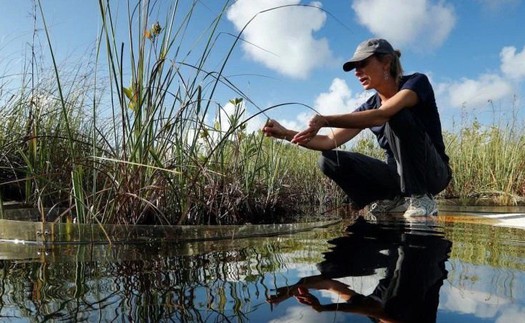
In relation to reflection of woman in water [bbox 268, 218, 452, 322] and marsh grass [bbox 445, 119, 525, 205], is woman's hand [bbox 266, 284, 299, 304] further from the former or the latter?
marsh grass [bbox 445, 119, 525, 205]

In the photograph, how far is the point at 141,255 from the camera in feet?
4.48

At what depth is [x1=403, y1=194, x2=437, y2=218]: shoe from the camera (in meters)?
2.57

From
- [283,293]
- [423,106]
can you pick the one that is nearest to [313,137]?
[423,106]

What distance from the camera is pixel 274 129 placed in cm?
198

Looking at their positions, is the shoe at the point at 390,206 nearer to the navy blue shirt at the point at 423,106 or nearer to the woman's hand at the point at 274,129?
the navy blue shirt at the point at 423,106

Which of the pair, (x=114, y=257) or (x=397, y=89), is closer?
(x=114, y=257)

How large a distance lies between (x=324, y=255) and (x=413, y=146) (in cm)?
135

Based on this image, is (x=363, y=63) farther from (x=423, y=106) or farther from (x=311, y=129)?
(x=311, y=129)

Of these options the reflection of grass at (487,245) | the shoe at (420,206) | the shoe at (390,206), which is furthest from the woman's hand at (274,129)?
the shoe at (390,206)

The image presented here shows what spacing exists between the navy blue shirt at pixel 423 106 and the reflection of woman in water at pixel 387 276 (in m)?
0.92

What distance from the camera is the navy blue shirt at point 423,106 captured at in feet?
7.56

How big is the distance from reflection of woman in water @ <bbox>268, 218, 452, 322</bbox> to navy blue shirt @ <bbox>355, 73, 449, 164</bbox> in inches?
36.2

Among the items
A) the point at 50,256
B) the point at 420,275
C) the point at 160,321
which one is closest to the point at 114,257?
the point at 50,256

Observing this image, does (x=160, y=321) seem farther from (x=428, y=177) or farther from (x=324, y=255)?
(x=428, y=177)
